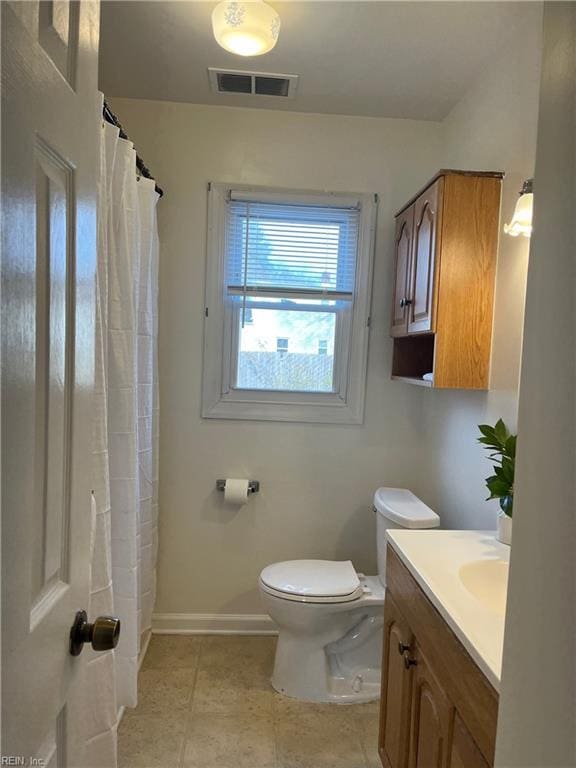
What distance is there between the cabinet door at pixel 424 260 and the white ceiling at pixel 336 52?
1.67 feet

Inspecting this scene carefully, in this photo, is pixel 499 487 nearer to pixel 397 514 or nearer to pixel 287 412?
pixel 397 514

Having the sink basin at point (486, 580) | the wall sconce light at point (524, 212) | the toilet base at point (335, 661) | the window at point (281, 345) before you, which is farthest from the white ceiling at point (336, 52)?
the toilet base at point (335, 661)

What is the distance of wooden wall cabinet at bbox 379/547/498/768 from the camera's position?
99 cm

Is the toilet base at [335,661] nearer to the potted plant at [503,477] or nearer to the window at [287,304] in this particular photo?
the potted plant at [503,477]

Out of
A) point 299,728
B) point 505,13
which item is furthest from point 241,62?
point 299,728

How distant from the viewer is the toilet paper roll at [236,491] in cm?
249

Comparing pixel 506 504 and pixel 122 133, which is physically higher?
pixel 122 133

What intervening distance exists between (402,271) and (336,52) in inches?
35.4

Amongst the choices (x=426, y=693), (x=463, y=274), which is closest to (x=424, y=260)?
(x=463, y=274)

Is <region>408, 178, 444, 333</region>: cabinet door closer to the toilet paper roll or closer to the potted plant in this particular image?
the potted plant

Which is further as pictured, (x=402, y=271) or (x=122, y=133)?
(x=402, y=271)

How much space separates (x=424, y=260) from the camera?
2.03 meters

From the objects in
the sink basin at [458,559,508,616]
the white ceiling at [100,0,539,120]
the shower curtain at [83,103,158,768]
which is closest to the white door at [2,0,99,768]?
the shower curtain at [83,103,158,768]

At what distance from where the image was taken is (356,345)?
8.44 ft
